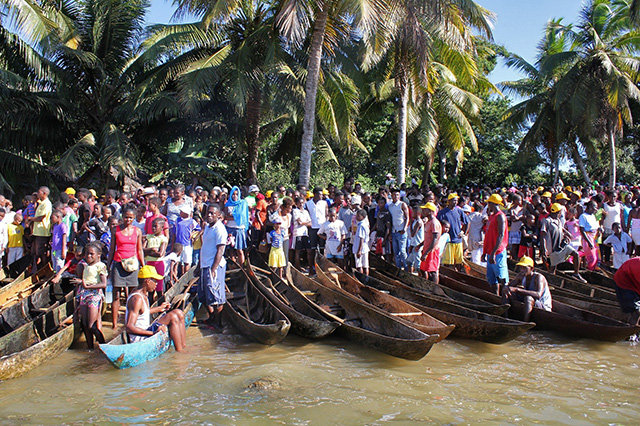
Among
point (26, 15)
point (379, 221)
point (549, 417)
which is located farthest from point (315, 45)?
point (549, 417)

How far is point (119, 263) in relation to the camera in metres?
7.84

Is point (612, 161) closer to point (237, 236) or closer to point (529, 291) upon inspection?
point (529, 291)

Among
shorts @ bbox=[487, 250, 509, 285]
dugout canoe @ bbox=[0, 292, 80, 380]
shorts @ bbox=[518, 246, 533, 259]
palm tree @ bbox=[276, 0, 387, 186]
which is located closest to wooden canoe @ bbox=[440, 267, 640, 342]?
shorts @ bbox=[487, 250, 509, 285]

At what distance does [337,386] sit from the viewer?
6.46 metres

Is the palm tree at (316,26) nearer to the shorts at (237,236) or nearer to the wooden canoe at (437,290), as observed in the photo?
the wooden canoe at (437,290)

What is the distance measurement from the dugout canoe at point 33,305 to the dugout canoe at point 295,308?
3.35 m

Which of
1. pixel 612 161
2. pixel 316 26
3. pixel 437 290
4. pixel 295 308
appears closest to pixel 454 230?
pixel 437 290

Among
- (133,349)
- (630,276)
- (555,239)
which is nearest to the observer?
(133,349)

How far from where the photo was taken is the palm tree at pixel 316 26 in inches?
469

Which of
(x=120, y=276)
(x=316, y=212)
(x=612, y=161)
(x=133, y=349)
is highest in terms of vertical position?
(x=612, y=161)

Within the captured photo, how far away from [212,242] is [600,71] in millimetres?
19419

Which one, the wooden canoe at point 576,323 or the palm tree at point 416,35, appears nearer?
the wooden canoe at point 576,323

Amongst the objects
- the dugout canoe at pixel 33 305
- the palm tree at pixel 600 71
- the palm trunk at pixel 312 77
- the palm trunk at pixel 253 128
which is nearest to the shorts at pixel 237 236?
the dugout canoe at pixel 33 305

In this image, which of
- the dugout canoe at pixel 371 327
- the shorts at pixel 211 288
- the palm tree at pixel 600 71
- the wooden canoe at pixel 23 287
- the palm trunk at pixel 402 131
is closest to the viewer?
the dugout canoe at pixel 371 327
